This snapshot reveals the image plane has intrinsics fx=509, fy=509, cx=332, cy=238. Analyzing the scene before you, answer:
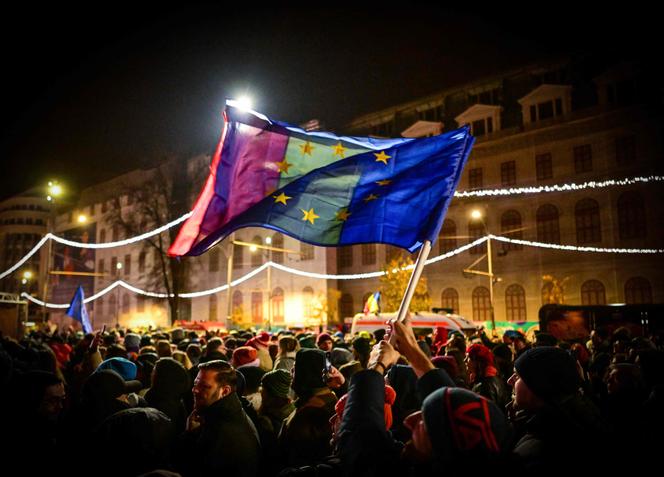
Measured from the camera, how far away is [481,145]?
1442 inches

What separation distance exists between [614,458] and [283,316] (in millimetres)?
41338

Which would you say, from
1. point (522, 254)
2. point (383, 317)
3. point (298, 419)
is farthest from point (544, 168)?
point (298, 419)

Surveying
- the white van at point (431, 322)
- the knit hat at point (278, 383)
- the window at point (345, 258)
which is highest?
the window at point (345, 258)

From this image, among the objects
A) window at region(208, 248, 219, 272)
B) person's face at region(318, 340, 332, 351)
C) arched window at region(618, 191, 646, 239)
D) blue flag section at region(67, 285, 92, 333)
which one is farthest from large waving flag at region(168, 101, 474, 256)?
window at region(208, 248, 219, 272)

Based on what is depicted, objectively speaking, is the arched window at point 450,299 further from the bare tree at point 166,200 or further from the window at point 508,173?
the bare tree at point 166,200

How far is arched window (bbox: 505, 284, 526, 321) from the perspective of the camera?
33219 millimetres

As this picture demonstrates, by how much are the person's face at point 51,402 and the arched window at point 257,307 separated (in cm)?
4239

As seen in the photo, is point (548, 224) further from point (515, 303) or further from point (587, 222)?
point (515, 303)

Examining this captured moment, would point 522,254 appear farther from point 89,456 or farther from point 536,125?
point 89,456

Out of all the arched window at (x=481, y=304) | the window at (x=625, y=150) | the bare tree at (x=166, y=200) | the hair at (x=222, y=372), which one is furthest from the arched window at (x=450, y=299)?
the hair at (x=222, y=372)

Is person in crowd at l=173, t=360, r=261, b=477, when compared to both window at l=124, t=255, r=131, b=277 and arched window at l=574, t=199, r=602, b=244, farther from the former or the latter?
window at l=124, t=255, r=131, b=277

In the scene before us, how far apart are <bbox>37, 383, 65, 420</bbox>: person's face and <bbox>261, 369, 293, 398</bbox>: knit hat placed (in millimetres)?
1732

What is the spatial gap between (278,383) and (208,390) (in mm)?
1040

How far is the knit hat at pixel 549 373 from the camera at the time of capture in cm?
274
